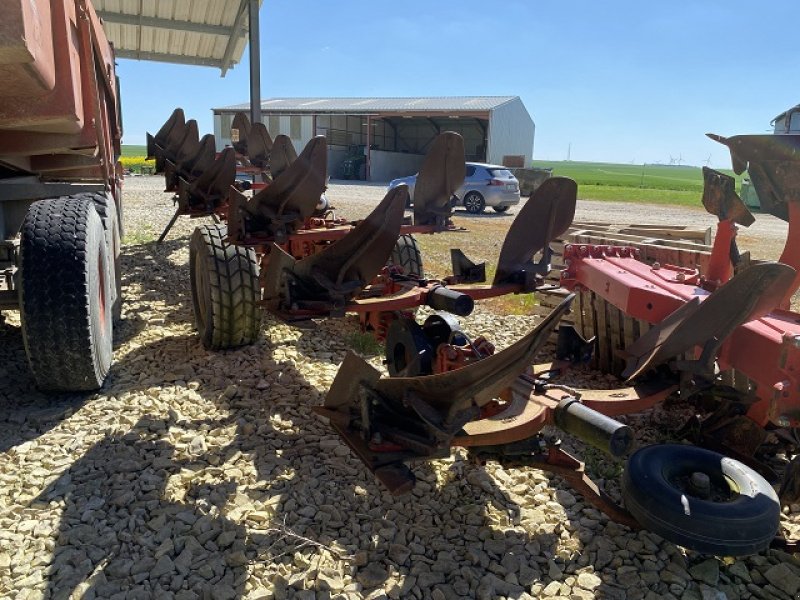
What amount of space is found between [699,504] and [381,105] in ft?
120

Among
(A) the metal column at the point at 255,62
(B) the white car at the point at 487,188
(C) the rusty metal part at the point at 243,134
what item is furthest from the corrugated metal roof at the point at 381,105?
(C) the rusty metal part at the point at 243,134

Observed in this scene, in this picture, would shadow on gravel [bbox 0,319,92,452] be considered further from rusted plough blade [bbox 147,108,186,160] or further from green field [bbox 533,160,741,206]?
green field [bbox 533,160,741,206]

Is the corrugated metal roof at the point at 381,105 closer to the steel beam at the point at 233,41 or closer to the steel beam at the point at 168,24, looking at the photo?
the steel beam at the point at 233,41

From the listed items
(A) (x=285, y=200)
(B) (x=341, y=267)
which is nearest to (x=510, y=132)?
(A) (x=285, y=200)


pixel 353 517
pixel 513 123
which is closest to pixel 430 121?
pixel 513 123

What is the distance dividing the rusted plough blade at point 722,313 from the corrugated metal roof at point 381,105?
102 ft

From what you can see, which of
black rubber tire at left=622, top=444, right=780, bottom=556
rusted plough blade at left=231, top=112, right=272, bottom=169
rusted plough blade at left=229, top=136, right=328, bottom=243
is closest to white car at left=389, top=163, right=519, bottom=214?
rusted plough blade at left=231, top=112, right=272, bottom=169

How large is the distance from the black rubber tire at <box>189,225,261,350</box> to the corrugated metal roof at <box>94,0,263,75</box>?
26.1 ft

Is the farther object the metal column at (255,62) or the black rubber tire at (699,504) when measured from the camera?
the metal column at (255,62)

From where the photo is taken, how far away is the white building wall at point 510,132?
32.9 meters

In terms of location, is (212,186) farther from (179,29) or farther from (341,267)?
(179,29)

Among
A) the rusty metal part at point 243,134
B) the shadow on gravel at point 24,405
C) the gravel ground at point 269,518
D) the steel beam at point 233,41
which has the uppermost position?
the steel beam at point 233,41

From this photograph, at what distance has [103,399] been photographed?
3723 mm

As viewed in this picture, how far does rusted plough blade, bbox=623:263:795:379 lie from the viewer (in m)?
2.27
